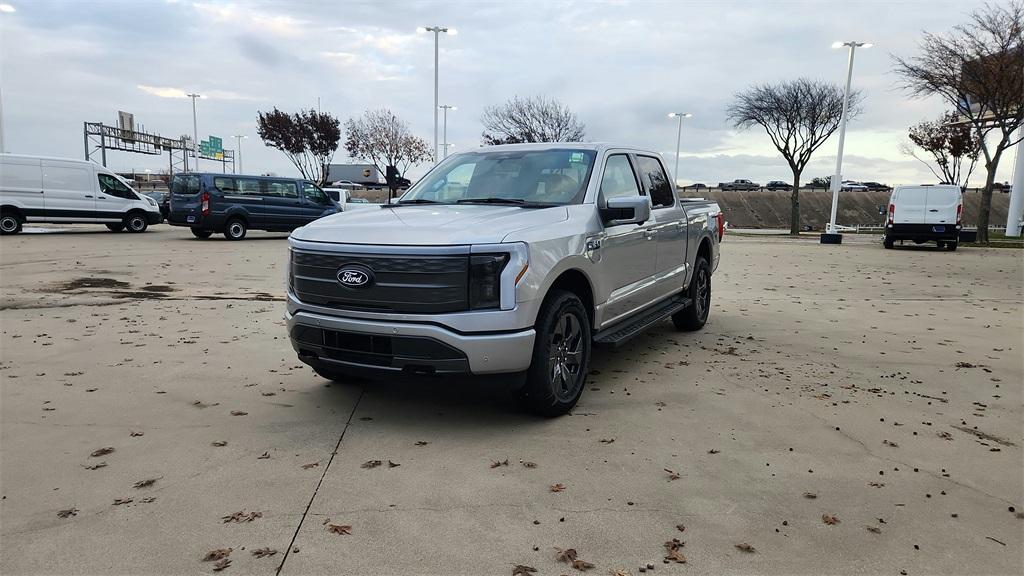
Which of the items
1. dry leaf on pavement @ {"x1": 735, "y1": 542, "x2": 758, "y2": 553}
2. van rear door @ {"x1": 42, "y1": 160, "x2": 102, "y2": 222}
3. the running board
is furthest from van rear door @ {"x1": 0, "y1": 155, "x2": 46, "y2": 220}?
dry leaf on pavement @ {"x1": 735, "y1": 542, "x2": 758, "y2": 553}

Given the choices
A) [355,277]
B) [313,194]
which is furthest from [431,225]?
[313,194]

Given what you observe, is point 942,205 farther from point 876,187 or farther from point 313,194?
point 876,187

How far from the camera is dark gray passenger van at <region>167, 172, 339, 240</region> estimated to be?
19.3m

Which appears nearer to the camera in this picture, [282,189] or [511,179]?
[511,179]

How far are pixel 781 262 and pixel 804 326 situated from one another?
28.1 ft

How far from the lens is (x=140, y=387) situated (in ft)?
16.5

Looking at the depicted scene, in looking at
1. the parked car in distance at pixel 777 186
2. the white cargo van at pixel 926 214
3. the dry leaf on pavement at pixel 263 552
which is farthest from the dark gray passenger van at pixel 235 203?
the parked car in distance at pixel 777 186

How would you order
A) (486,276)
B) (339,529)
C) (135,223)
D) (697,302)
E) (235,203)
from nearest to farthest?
(339,529), (486,276), (697,302), (235,203), (135,223)

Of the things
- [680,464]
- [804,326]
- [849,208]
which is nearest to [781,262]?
[804,326]

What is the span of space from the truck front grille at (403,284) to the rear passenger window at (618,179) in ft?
5.80

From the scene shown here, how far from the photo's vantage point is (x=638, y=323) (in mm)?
5598

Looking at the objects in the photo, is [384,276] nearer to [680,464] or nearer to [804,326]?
[680,464]

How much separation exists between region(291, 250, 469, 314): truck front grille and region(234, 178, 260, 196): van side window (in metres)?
17.3

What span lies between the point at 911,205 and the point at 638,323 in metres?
17.3
